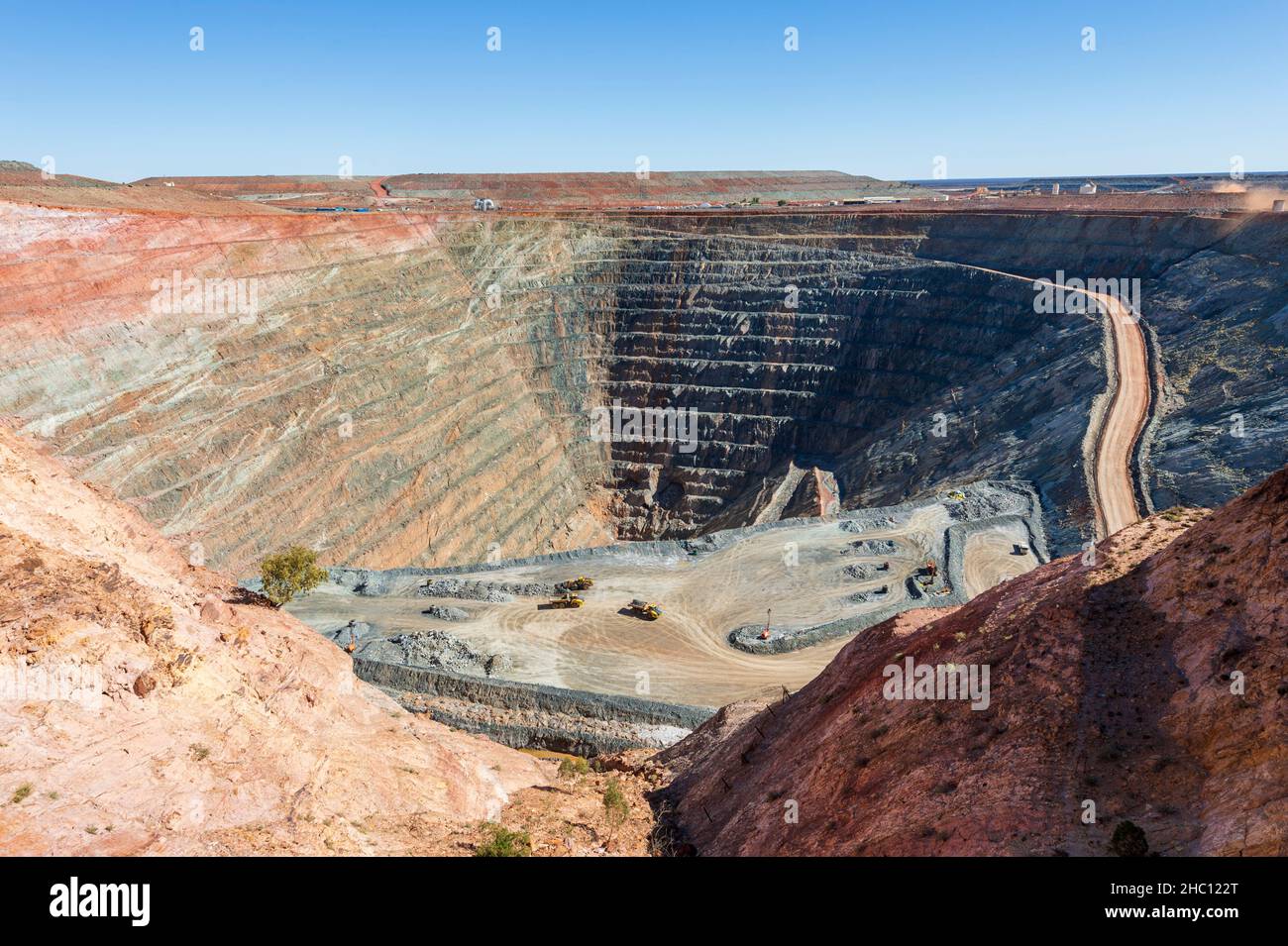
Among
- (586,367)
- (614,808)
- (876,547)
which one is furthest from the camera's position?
(586,367)

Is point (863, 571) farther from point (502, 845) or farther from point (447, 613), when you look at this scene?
point (502, 845)

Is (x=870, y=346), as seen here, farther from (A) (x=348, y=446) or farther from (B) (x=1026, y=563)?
(A) (x=348, y=446)

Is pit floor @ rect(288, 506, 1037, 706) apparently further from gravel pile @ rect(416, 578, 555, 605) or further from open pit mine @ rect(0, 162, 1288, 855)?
gravel pile @ rect(416, 578, 555, 605)

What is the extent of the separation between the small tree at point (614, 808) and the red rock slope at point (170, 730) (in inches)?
114

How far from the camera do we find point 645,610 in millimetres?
35812

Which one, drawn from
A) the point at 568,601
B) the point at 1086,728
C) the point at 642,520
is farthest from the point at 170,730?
the point at 642,520

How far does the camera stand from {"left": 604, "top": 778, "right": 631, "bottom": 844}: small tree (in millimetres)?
18250

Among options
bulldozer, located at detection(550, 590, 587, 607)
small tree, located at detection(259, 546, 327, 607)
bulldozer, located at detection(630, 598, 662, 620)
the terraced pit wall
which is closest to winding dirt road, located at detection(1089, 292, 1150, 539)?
the terraced pit wall

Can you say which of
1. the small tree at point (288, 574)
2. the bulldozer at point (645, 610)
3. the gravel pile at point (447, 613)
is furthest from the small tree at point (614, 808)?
the small tree at point (288, 574)

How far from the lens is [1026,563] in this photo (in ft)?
124

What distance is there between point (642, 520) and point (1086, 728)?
55.2m

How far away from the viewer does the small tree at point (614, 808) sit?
18.2 metres

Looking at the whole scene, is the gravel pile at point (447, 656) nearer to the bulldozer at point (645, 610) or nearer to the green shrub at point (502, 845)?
the bulldozer at point (645, 610)

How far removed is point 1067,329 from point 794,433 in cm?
2328
